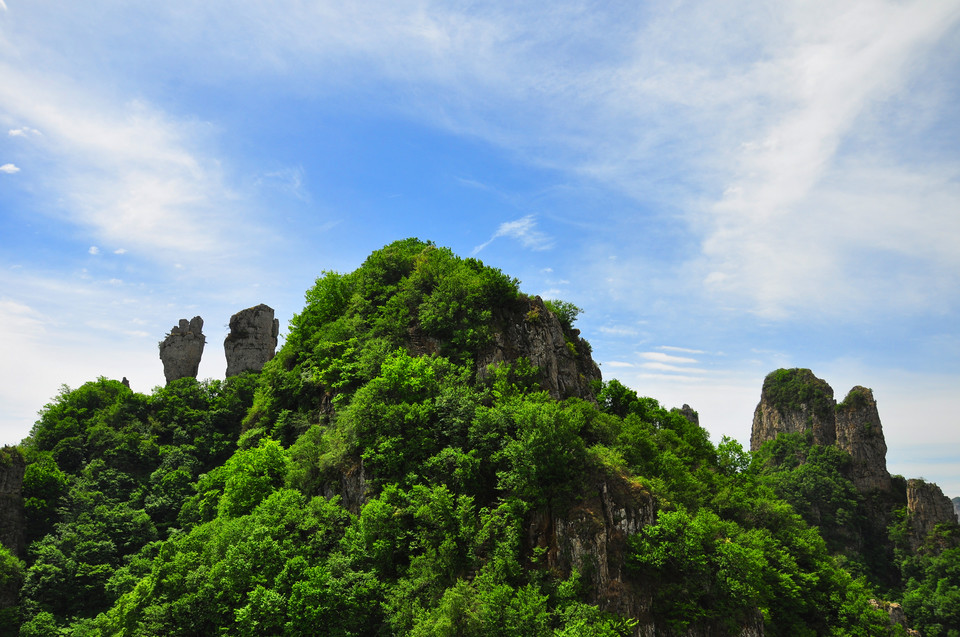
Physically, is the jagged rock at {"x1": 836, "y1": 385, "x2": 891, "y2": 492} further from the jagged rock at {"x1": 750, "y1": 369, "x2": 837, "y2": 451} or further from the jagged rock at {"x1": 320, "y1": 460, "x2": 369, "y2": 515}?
the jagged rock at {"x1": 320, "y1": 460, "x2": 369, "y2": 515}

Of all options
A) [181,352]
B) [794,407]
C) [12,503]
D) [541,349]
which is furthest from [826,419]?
[12,503]

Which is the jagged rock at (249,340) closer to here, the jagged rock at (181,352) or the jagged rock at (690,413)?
the jagged rock at (181,352)

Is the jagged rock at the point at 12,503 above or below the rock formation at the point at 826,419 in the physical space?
below

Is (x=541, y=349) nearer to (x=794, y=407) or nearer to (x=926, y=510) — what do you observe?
(x=926, y=510)

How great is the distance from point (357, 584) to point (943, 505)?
113273mm

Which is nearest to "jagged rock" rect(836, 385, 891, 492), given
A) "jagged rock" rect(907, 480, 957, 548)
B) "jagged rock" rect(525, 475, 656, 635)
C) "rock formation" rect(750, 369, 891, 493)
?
"rock formation" rect(750, 369, 891, 493)

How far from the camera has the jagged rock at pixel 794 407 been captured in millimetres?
127969

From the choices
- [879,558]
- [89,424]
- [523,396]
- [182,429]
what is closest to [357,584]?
[523,396]

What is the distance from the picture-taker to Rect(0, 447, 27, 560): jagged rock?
58.7 metres

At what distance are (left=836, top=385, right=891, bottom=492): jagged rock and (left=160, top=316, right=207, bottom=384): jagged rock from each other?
128 metres

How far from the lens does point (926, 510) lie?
100 metres

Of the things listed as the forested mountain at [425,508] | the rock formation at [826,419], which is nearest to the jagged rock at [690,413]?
the rock formation at [826,419]

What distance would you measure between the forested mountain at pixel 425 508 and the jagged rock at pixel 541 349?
8.5 inches

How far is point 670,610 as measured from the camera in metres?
32.5
